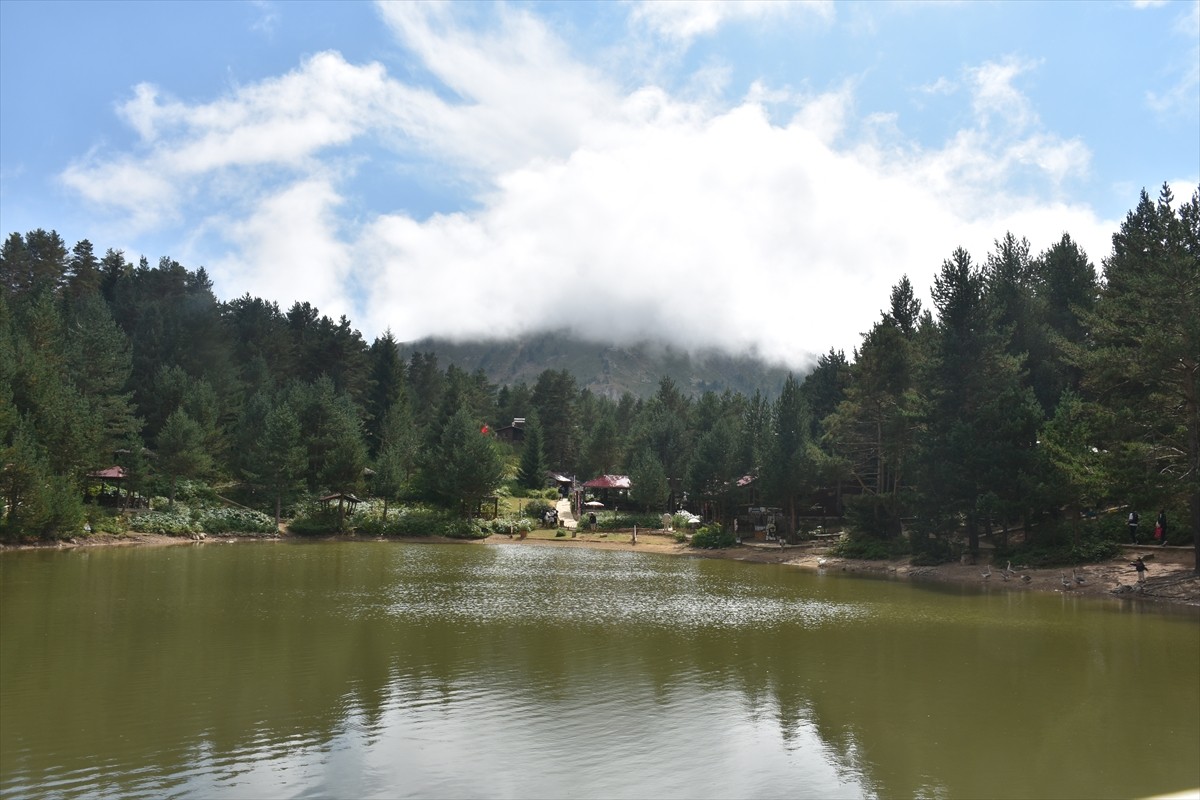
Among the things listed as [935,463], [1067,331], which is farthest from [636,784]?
[1067,331]

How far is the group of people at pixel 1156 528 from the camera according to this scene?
35.0 metres

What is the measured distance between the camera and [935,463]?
136 feet

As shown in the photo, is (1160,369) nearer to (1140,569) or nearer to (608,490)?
(1140,569)

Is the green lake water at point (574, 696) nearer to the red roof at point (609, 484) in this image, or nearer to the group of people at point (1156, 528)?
the group of people at point (1156, 528)

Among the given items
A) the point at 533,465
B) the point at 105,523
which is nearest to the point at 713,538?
the point at 533,465

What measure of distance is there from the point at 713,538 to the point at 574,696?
4592 centimetres

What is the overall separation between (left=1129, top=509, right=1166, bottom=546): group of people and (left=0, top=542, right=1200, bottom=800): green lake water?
750cm

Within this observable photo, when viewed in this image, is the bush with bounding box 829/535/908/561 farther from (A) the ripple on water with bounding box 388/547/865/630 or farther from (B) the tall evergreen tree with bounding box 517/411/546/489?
(B) the tall evergreen tree with bounding box 517/411/546/489

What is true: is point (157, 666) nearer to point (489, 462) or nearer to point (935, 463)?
point (935, 463)

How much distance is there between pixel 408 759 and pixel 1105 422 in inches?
1275

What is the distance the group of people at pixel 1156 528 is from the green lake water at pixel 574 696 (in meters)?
7.50

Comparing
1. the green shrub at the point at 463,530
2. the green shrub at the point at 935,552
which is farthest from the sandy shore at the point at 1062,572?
the green shrub at the point at 463,530

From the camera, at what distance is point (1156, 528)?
116 ft

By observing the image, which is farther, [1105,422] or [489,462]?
[489,462]
